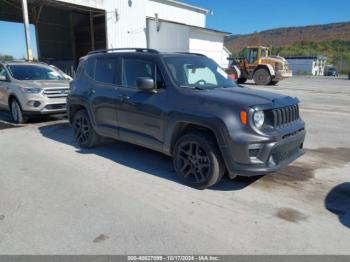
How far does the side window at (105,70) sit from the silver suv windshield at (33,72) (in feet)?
14.2

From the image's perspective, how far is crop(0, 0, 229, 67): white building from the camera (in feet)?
75.0

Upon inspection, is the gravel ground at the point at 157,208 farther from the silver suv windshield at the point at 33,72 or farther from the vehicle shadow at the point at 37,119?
the silver suv windshield at the point at 33,72

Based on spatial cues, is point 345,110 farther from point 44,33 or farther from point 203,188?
point 44,33

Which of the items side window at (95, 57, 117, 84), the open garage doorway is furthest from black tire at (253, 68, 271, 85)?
side window at (95, 57, 117, 84)

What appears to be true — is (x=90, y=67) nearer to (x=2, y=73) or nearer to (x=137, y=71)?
(x=137, y=71)

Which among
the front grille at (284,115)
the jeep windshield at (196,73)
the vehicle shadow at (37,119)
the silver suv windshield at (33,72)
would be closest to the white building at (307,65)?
the silver suv windshield at (33,72)

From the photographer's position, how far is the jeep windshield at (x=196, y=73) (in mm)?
4719

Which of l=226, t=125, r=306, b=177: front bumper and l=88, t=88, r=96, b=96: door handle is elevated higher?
l=88, t=88, r=96, b=96: door handle

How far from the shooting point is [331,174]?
491 centimetres

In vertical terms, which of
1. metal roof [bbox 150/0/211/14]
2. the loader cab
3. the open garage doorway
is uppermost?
metal roof [bbox 150/0/211/14]

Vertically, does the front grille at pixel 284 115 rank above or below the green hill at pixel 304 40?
below

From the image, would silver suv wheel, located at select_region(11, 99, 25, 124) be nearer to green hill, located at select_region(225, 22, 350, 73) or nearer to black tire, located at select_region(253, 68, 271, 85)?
black tire, located at select_region(253, 68, 271, 85)

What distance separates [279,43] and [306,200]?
123947 millimetres

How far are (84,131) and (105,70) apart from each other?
1373 mm
